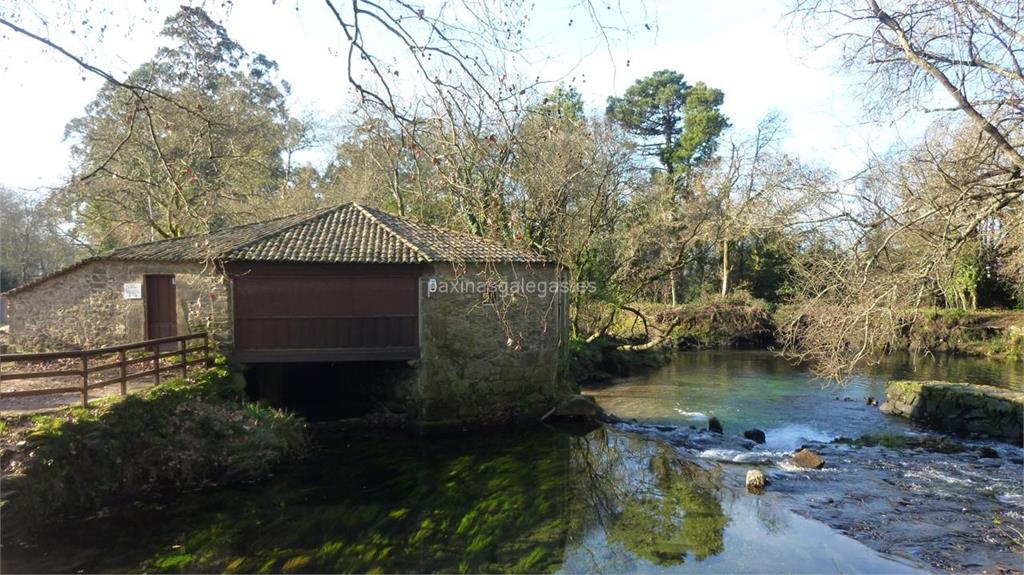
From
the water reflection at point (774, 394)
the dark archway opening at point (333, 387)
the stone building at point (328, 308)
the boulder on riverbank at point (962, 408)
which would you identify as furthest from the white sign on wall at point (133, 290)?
the boulder on riverbank at point (962, 408)

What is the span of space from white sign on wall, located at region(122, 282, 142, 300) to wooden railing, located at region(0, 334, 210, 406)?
1088 mm

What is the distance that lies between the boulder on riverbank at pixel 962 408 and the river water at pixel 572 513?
0.75 meters

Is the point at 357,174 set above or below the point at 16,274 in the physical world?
above

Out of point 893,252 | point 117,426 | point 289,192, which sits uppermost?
point 289,192

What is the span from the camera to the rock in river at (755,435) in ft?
43.5

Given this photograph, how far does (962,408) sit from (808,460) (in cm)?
546

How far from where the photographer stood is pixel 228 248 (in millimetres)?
12391

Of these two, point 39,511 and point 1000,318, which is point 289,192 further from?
point 1000,318

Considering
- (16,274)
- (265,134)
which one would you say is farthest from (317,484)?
(16,274)

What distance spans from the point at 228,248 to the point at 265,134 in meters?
10.5

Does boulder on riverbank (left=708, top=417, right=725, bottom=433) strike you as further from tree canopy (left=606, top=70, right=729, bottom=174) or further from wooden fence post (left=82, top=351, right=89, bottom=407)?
tree canopy (left=606, top=70, right=729, bottom=174)

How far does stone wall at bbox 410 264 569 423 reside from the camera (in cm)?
1316

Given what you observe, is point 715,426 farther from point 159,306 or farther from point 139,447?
point 159,306

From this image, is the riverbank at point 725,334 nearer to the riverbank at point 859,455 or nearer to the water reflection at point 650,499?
the riverbank at point 859,455
